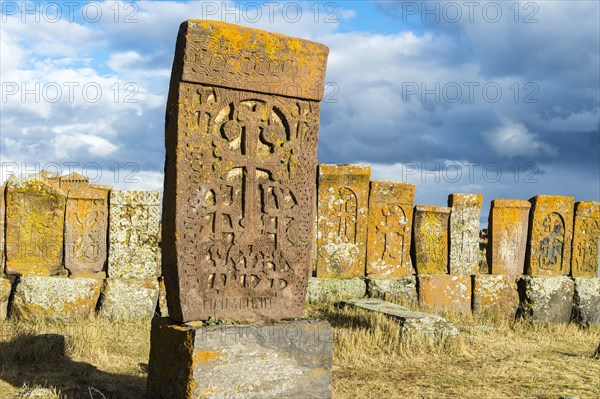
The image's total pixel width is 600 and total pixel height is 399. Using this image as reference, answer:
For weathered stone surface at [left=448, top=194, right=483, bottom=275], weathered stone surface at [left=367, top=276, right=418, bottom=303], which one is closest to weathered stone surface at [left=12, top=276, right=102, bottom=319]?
weathered stone surface at [left=367, top=276, right=418, bottom=303]

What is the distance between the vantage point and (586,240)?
33.4ft

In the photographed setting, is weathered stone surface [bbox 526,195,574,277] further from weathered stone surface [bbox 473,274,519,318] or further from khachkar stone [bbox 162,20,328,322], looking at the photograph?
khachkar stone [bbox 162,20,328,322]

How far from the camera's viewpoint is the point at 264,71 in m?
4.70

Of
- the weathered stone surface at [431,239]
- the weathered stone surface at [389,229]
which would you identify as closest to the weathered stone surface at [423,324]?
the weathered stone surface at [389,229]

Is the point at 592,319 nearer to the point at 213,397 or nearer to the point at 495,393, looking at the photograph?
the point at 495,393

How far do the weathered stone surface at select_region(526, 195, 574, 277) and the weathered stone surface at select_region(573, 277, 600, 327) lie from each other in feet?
0.97

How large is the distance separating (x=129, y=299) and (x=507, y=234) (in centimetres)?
509

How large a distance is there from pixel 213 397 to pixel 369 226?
493 centimetres

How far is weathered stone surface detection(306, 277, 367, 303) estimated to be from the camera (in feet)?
28.9

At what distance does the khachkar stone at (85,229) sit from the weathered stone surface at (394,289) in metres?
3.36

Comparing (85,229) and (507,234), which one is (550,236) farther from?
(85,229)

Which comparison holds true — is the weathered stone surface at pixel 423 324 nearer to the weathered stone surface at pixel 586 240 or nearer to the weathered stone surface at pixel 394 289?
the weathered stone surface at pixel 394 289

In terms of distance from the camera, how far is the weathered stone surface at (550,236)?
984 centimetres

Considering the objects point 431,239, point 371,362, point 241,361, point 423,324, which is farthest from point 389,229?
point 241,361
